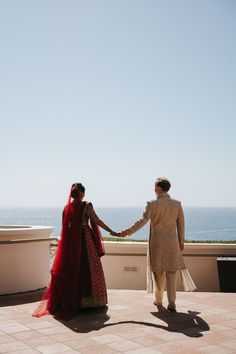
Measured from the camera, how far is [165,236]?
6188 mm

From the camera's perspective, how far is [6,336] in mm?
4859

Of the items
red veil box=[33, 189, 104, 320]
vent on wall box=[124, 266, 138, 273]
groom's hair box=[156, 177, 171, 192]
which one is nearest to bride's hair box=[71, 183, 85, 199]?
red veil box=[33, 189, 104, 320]

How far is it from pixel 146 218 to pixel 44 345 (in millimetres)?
2328

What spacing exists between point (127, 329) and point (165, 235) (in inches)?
59.5

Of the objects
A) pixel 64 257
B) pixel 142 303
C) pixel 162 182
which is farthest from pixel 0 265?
pixel 162 182

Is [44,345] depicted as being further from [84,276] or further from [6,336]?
[84,276]

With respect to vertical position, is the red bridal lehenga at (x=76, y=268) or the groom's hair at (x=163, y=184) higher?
the groom's hair at (x=163, y=184)

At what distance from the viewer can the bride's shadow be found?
5.07 m

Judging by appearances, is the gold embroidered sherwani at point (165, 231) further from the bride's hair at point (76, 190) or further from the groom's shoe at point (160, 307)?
the bride's hair at point (76, 190)

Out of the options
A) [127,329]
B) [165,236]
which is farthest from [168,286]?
[127,329]

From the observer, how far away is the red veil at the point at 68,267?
603cm

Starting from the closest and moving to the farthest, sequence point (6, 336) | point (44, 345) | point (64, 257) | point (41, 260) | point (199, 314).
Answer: point (44, 345) < point (6, 336) < point (199, 314) < point (64, 257) < point (41, 260)

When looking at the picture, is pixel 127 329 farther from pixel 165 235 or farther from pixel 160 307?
pixel 165 235

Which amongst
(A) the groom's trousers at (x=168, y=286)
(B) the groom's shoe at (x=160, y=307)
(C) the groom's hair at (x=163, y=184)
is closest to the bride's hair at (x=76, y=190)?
(C) the groom's hair at (x=163, y=184)
